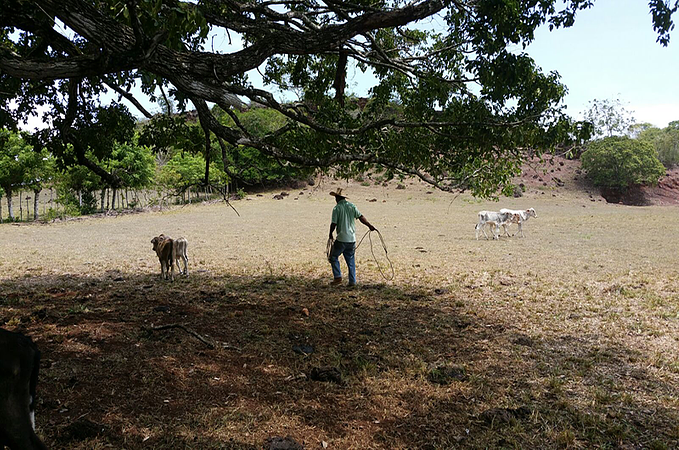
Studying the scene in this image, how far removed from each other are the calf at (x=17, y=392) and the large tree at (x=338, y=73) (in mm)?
3091

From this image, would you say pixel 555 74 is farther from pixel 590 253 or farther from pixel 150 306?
pixel 590 253

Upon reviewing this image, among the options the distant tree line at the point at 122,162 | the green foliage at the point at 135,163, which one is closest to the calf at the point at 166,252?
the distant tree line at the point at 122,162

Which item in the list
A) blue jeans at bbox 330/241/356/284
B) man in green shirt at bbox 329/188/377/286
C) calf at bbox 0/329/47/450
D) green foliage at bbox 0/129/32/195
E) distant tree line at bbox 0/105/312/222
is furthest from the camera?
green foliage at bbox 0/129/32/195

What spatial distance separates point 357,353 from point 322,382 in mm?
1066

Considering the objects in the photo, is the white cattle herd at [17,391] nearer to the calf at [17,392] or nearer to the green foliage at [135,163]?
the calf at [17,392]

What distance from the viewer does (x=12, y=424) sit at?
2.89 m

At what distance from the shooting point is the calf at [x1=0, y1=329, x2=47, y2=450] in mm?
2871

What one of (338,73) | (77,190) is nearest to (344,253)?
(338,73)

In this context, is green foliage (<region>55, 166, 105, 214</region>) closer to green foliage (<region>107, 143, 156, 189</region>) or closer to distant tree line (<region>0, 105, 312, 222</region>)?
distant tree line (<region>0, 105, 312, 222</region>)

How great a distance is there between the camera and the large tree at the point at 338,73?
5203mm

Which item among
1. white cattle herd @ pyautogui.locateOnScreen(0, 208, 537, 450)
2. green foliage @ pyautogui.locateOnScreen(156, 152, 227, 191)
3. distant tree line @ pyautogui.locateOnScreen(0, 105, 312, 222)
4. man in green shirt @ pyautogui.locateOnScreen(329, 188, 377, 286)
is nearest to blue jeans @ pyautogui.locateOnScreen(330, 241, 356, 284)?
man in green shirt @ pyautogui.locateOnScreen(329, 188, 377, 286)

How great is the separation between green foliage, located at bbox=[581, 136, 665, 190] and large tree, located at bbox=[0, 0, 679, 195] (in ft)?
198

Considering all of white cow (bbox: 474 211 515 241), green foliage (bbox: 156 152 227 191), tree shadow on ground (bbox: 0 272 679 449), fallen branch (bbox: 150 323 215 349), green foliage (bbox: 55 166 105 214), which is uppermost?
green foliage (bbox: 156 152 227 191)

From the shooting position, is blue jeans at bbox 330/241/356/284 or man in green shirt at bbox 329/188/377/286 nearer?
man in green shirt at bbox 329/188/377/286
